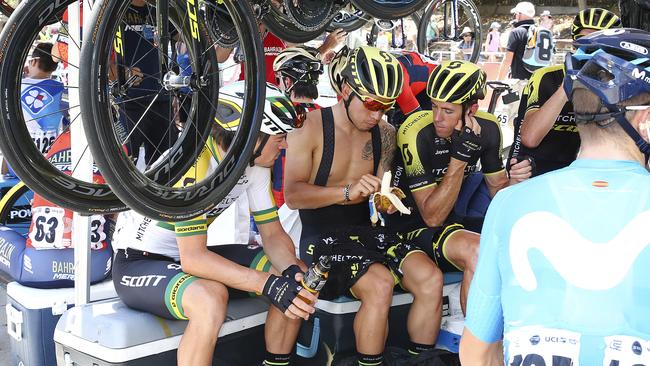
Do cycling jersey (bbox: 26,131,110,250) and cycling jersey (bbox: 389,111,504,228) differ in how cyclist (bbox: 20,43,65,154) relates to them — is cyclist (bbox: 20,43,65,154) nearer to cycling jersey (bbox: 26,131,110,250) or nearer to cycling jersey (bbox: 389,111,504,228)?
cycling jersey (bbox: 26,131,110,250)

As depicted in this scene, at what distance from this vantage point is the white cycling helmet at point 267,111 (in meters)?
3.05

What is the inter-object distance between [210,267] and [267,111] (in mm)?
717

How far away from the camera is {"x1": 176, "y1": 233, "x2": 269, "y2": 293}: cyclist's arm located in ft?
10.3

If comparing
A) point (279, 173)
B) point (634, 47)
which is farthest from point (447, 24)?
point (634, 47)

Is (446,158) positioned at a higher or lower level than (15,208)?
higher

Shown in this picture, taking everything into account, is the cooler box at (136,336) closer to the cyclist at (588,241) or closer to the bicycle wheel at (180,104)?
the bicycle wheel at (180,104)

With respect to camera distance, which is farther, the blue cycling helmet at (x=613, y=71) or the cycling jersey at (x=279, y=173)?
the cycling jersey at (x=279, y=173)

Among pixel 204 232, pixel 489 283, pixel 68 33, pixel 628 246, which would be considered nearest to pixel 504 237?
pixel 489 283

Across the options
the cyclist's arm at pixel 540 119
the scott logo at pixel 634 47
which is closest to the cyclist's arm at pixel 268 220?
the cyclist's arm at pixel 540 119

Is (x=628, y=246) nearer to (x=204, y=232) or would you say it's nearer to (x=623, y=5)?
(x=204, y=232)

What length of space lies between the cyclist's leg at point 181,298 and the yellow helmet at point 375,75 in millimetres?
1225

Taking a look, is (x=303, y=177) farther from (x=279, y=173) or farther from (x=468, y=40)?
(x=468, y=40)

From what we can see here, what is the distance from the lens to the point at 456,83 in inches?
150

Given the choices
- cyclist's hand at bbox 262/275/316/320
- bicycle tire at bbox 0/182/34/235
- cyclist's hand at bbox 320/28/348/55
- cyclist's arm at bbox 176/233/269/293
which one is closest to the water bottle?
cyclist's hand at bbox 262/275/316/320
